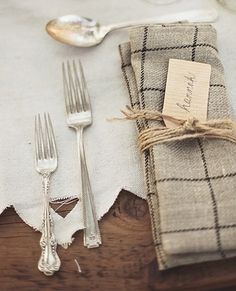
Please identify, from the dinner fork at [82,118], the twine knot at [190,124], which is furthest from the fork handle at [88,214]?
the twine knot at [190,124]

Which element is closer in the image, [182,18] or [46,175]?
[46,175]

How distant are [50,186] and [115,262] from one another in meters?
0.11

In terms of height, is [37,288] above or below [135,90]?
below

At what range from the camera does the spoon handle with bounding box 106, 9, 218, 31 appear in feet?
2.06

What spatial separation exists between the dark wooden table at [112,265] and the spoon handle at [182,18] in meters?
0.26

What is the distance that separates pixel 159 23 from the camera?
2.05 ft

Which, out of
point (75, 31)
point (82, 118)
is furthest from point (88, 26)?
point (82, 118)

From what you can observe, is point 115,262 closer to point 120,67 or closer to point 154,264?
point 154,264

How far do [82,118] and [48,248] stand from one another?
0.16 m

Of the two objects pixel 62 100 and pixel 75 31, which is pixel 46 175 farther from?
pixel 75 31

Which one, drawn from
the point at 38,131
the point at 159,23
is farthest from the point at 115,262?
the point at 159,23

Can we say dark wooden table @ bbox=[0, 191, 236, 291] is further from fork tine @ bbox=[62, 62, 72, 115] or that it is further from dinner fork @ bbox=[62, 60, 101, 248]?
fork tine @ bbox=[62, 62, 72, 115]

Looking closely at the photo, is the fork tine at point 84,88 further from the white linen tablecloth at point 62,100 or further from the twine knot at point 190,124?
the twine knot at point 190,124

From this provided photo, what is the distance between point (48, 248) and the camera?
454mm
